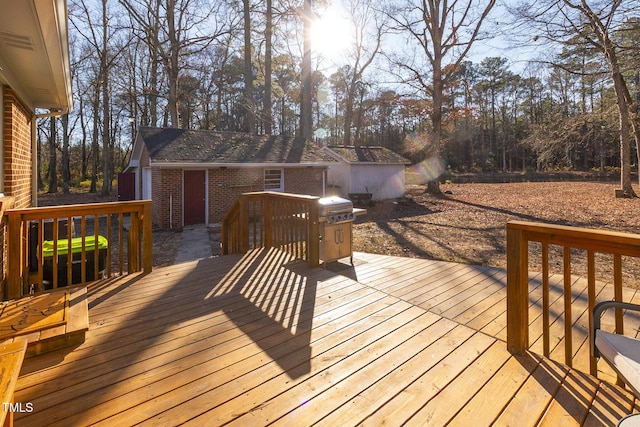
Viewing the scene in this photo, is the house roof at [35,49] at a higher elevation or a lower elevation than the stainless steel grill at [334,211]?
higher

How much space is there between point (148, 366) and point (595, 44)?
17.1 m

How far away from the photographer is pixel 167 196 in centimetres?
1091

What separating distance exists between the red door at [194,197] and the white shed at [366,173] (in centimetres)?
742

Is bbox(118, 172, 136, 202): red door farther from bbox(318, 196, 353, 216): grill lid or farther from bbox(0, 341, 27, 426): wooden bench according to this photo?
bbox(0, 341, 27, 426): wooden bench

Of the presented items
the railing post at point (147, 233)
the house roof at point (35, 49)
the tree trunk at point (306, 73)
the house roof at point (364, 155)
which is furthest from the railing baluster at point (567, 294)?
the tree trunk at point (306, 73)

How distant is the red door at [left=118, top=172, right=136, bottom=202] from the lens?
1419 cm

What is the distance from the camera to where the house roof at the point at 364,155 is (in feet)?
56.7

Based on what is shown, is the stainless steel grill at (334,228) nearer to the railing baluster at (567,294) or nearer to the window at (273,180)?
the railing baluster at (567,294)

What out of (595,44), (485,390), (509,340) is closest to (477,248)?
(509,340)

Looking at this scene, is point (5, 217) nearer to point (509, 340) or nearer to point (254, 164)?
point (509, 340)

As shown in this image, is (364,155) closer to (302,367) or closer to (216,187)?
(216,187)

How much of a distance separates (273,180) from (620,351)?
1217 centimetres

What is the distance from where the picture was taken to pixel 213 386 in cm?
197

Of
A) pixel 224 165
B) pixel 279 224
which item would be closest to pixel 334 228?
pixel 279 224
